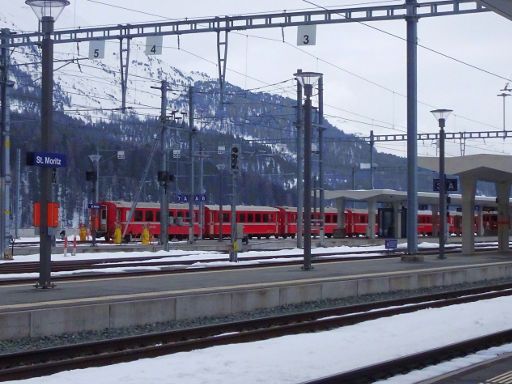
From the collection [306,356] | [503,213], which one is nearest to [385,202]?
[503,213]

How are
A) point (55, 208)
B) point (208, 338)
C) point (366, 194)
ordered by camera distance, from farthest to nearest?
point (366, 194), point (55, 208), point (208, 338)

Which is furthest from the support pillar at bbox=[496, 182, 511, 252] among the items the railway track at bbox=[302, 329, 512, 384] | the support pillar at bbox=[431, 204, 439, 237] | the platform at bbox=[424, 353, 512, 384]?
the platform at bbox=[424, 353, 512, 384]

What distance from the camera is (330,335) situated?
1486 cm

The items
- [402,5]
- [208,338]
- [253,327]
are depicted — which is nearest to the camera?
[208,338]

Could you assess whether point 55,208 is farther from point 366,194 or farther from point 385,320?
point 366,194

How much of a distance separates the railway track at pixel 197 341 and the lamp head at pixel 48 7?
7.04 m

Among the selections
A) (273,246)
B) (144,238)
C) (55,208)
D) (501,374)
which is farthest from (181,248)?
(501,374)

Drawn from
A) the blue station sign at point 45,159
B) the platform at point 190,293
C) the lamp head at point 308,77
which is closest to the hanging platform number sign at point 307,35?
the lamp head at point 308,77

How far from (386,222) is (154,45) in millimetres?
37692

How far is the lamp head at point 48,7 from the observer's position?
57.6ft

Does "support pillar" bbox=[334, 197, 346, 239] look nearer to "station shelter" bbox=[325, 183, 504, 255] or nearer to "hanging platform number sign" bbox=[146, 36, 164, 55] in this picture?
"station shelter" bbox=[325, 183, 504, 255]

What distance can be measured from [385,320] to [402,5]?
14.5 meters

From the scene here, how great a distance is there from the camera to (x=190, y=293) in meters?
17.9

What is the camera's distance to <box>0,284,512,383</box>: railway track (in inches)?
439
